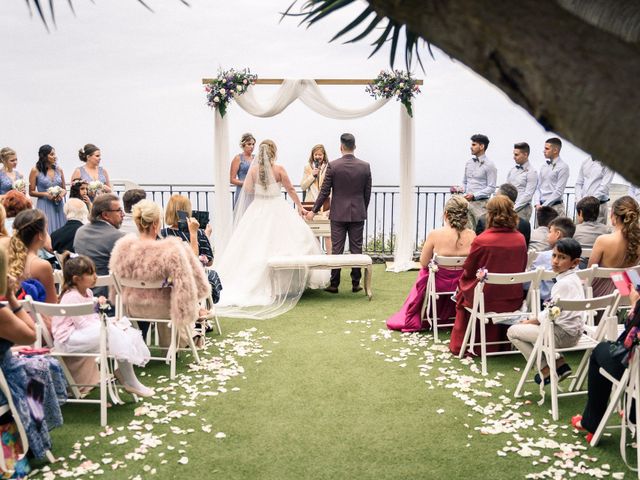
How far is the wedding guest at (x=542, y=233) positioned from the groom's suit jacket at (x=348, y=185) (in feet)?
8.36

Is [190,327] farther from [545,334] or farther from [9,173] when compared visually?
[9,173]

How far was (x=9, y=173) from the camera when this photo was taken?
320 inches

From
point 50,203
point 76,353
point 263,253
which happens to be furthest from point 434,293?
point 50,203

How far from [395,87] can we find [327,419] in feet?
19.8

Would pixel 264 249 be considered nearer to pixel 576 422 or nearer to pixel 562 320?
pixel 562 320

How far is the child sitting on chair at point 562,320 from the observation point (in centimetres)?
424

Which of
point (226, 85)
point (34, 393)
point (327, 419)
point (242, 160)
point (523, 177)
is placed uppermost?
point (226, 85)

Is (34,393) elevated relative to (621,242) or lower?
lower

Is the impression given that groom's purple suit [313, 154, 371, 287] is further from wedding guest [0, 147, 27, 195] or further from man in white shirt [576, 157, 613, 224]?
wedding guest [0, 147, 27, 195]

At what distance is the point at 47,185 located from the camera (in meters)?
8.20

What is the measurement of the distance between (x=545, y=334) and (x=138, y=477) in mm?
2848

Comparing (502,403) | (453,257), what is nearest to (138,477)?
(502,403)

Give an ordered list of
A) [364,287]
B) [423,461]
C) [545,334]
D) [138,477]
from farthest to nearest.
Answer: [364,287], [545,334], [423,461], [138,477]

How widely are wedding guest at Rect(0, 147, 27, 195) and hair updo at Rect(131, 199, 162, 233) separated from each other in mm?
3860
